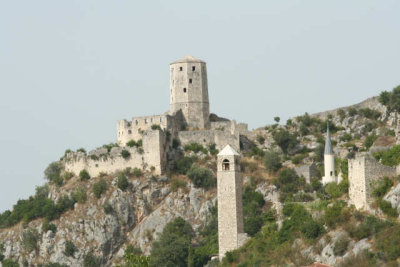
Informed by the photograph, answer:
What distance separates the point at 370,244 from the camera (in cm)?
6475

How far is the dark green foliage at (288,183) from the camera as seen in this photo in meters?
80.2

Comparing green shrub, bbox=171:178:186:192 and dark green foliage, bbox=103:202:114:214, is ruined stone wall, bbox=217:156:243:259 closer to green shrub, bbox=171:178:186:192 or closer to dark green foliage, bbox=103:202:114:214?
green shrub, bbox=171:178:186:192

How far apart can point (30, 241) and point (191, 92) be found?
50.4 feet

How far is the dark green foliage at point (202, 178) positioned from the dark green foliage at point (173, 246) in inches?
144

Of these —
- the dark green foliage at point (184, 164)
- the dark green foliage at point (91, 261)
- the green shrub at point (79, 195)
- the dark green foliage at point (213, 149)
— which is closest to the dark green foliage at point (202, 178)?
the dark green foliage at point (184, 164)

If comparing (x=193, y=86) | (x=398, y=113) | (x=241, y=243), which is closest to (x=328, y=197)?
(x=241, y=243)

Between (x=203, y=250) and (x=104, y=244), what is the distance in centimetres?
854

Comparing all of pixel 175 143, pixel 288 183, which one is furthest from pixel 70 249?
pixel 288 183

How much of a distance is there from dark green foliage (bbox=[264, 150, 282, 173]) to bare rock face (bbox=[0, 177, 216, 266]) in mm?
4095

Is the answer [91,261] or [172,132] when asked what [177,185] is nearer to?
[172,132]

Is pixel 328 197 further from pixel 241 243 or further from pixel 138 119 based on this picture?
pixel 138 119

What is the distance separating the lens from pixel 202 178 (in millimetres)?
84188

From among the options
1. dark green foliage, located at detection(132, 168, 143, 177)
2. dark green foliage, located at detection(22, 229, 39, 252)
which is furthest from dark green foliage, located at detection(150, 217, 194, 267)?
dark green foliage, located at detection(22, 229, 39, 252)

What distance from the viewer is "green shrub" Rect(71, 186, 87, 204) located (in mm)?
86125
